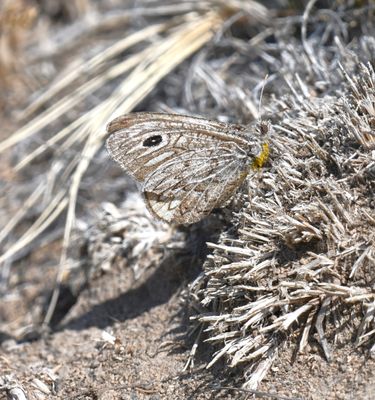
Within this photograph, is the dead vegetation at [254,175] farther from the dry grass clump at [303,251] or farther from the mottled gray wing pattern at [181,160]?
the mottled gray wing pattern at [181,160]

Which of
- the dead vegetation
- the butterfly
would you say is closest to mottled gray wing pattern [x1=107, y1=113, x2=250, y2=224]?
the butterfly

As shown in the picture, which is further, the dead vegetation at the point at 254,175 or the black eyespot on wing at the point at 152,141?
the black eyespot on wing at the point at 152,141

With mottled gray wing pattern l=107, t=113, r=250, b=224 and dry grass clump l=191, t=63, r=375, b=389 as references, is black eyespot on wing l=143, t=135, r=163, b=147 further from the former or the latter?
dry grass clump l=191, t=63, r=375, b=389

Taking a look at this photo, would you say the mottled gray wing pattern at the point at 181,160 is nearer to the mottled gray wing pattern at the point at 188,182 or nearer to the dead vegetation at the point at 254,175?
the mottled gray wing pattern at the point at 188,182

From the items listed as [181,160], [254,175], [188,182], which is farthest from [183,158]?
[254,175]

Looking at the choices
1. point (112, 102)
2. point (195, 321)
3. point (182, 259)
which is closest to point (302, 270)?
point (195, 321)

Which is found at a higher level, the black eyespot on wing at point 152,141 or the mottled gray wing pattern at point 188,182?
the black eyespot on wing at point 152,141

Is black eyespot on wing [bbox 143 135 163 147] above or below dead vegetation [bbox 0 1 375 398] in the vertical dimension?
above

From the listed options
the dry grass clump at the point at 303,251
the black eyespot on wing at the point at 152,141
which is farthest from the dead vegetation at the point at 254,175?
the black eyespot on wing at the point at 152,141
